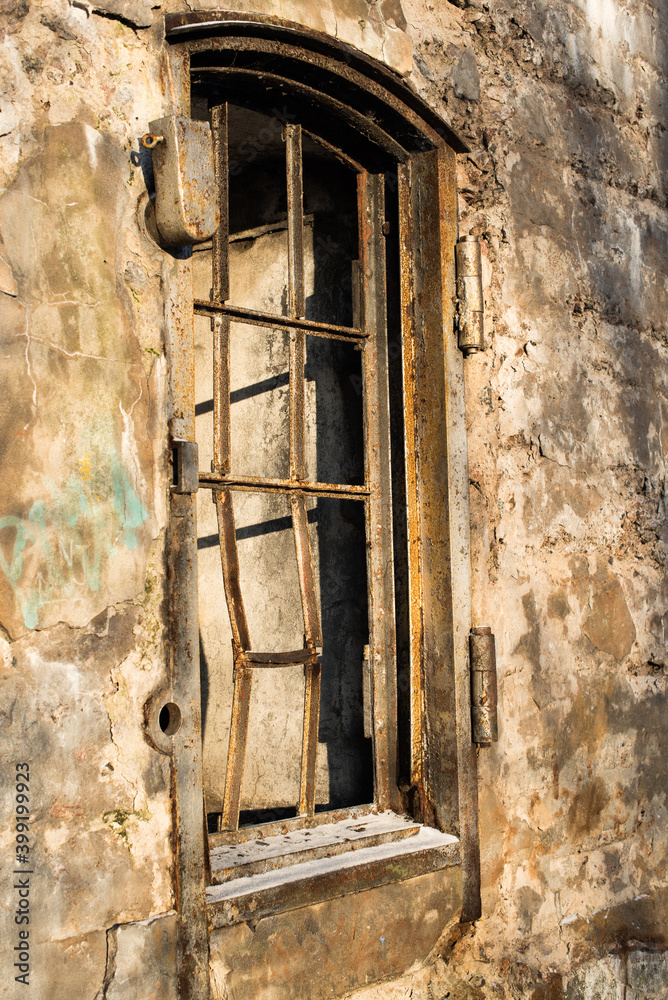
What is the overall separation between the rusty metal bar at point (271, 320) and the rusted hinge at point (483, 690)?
80 centimetres

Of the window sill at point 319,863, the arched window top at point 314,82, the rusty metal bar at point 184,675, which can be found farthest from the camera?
the arched window top at point 314,82

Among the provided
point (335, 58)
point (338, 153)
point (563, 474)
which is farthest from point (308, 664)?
point (335, 58)

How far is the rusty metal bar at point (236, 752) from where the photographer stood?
1.95 metres

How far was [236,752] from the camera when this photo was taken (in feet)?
6.42

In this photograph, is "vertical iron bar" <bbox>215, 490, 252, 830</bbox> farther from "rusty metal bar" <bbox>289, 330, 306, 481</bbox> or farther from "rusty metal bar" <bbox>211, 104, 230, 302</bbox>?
"rusty metal bar" <bbox>211, 104, 230, 302</bbox>

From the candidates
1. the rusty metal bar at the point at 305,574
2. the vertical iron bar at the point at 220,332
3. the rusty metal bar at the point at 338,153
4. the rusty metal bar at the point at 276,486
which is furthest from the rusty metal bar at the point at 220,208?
the rusty metal bar at the point at 305,574

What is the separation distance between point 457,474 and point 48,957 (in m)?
1.32

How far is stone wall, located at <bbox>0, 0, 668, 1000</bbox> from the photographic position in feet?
4.95

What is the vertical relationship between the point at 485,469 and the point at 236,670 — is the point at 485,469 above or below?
above

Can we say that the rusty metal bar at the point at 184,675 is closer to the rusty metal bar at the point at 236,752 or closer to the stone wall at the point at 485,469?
the stone wall at the point at 485,469

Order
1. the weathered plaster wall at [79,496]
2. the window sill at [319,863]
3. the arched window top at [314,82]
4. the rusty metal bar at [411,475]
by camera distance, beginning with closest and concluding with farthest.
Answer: the weathered plaster wall at [79,496] < the window sill at [319,863] < the arched window top at [314,82] < the rusty metal bar at [411,475]

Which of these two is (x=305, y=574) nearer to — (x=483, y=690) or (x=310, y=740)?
(x=310, y=740)

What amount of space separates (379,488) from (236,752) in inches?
28.7

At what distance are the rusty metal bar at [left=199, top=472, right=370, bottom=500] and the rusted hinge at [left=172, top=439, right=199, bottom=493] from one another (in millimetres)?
215
